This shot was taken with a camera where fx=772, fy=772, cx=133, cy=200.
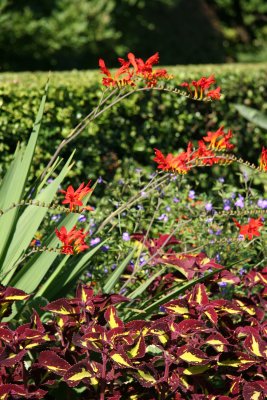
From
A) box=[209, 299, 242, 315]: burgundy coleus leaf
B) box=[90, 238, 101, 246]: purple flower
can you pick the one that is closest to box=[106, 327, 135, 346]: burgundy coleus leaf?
box=[209, 299, 242, 315]: burgundy coleus leaf

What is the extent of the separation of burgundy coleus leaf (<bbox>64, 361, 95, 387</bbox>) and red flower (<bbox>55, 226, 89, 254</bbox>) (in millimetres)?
388

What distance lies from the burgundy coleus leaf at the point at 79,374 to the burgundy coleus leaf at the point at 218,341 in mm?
428

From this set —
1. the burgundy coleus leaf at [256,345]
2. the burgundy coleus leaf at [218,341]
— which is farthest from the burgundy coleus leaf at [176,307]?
the burgundy coleus leaf at [256,345]

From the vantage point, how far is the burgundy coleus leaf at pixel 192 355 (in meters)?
2.63

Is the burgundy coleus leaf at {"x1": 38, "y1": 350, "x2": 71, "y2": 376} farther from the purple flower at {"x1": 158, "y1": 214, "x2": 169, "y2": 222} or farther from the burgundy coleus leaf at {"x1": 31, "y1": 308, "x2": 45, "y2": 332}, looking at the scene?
the purple flower at {"x1": 158, "y1": 214, "x2": 169, "y2": 222}

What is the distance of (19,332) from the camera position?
8.68 ft

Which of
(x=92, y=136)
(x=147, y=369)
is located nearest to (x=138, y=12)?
(x=92, y=136)

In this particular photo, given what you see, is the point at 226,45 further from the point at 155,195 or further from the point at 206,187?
the point at 155,195

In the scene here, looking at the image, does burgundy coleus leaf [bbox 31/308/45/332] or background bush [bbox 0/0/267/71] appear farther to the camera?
background bush [bbox 0/0/267/71]

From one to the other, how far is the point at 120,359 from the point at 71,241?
1.48 feet

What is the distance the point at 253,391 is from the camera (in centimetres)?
269

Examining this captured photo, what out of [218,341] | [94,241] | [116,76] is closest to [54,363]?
[218,341]

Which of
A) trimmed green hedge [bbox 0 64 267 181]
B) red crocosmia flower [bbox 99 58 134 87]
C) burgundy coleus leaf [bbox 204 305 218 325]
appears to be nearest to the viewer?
burgundy coleus leaf [bbox 204 305 218 325]

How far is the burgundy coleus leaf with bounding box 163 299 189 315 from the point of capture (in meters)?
2.80
